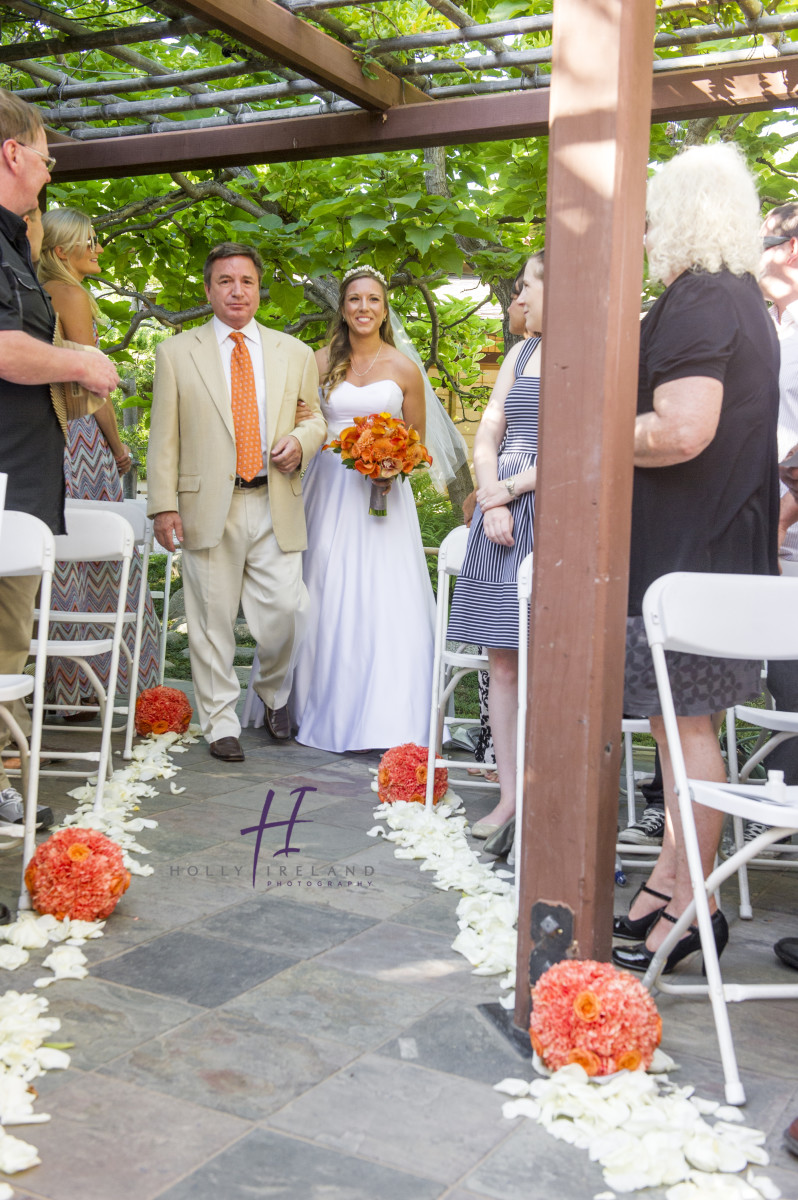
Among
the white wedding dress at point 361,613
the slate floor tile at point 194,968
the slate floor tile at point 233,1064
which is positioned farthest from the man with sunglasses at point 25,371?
the white wedding dress at point 361,613

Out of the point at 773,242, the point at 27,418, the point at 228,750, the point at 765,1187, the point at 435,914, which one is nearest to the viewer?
the point at 765,1187

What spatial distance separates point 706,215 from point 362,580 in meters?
2.90

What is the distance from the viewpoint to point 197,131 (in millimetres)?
5418

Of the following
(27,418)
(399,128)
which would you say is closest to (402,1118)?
(27,418)

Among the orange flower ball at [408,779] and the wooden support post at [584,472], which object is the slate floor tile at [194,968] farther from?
the orange flower ball at [408,779]

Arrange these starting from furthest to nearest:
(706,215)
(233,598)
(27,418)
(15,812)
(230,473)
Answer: (233,598)
(230,473)
(15,812)
(27,418)
(706,215)

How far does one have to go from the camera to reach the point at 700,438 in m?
2.54

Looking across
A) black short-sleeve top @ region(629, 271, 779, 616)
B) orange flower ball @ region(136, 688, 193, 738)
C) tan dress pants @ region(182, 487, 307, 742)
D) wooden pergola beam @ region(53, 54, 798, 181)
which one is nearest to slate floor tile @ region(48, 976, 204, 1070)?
black short-sleeve top @ region(629, 271, 779, 616)

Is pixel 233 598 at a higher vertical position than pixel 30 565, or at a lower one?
lower

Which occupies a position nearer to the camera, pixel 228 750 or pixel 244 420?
pixel 228 750

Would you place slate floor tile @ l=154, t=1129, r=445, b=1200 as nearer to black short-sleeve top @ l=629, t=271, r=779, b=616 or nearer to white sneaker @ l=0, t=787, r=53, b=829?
black short-sleeve top @ l=629, t=271, r=779, b=616

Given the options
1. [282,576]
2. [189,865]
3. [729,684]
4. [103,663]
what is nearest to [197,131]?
[282,576]

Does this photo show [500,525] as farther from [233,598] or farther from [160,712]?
[160,712]

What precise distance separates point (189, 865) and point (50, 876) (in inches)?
23.6
